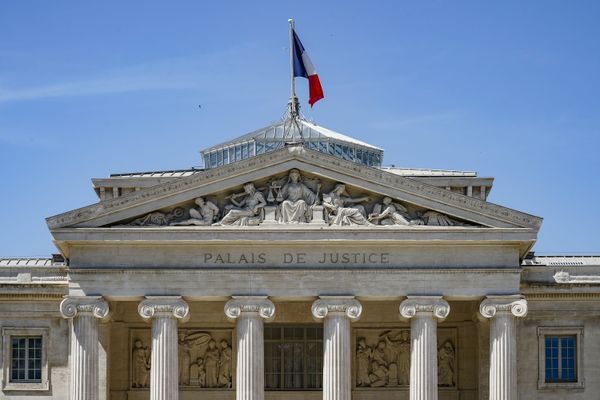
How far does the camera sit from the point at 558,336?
3278 inches

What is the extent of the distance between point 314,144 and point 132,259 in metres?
20.2

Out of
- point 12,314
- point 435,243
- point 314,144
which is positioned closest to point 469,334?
point 435,243

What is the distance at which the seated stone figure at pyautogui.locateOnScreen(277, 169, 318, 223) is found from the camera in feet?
254

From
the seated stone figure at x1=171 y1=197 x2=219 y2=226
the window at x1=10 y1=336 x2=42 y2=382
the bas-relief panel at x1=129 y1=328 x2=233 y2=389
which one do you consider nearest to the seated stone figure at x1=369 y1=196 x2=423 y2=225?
the seated stone figure at x1=171 y1=197 x2=219 y2=226

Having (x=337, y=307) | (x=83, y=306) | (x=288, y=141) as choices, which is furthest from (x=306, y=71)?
(x=83, y=306)

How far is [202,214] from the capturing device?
255 feet

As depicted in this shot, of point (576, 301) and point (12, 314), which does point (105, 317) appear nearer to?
point (12, 314)

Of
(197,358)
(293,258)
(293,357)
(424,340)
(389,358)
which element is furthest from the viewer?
(293,357)

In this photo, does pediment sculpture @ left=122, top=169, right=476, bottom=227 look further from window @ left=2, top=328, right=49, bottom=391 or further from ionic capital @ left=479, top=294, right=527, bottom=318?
window @ left=2, top=328, right=49, bottom=391

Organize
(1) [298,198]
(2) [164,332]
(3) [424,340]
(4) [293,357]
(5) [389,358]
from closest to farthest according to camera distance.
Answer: (2) [164,332] → (3) [424,340] → (1) [298,198] → (5) [389,358] → (4) [293,357]

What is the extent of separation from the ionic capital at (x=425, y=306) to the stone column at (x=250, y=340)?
6.60 metres

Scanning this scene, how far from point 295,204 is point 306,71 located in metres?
10.4

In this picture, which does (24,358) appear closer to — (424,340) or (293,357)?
(293,357)

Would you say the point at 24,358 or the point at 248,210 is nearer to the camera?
the point at 248,210
